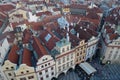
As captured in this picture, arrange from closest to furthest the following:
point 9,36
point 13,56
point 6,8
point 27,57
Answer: point 27,57 < point 13,56 < point 9,36 < point 6,8

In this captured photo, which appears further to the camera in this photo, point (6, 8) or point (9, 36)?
point (6, 8)

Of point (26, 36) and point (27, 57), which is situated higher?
point (26, 36)

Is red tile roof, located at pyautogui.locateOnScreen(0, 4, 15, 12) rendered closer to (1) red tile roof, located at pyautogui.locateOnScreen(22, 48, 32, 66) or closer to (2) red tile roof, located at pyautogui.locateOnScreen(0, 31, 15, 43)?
(2) red tile roof, located at pyautogui.locateOnScreen(0, 31, 15, 43)

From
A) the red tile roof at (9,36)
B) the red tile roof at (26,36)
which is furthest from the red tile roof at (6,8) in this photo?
the red tile roof at (26,36)

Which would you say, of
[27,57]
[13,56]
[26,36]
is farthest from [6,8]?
[27,57]

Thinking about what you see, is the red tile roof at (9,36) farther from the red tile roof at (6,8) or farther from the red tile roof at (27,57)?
the red tile roof at (6,8)

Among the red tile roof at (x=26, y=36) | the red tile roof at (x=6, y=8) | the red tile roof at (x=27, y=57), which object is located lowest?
the red tile roof at (x=27, y=57)

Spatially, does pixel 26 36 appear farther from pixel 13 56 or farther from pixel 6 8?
pixel 6 8

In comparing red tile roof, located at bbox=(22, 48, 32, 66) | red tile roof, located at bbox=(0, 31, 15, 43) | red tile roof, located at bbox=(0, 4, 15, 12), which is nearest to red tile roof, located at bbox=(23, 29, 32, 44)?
red tile roof, located at bbox=(0, 31, 15, 43)

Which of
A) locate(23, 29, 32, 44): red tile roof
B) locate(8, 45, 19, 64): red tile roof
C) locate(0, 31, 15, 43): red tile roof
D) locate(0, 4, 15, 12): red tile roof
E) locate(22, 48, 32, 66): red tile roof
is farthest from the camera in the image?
locate(0, 4, 15, 12): red tile roof

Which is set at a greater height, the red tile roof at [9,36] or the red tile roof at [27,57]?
the red tile roof at [9,36]

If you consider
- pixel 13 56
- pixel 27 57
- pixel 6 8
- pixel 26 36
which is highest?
pixel 6 8
